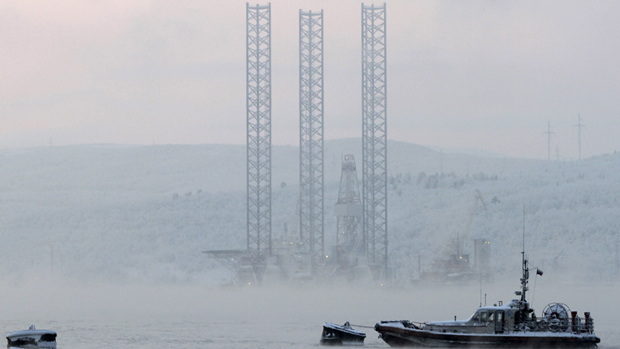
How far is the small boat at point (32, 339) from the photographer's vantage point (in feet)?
199

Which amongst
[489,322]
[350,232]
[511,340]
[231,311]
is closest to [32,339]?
[489,322]

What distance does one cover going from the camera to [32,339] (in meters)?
61.0

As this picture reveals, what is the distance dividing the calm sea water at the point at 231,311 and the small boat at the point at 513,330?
19.0ft

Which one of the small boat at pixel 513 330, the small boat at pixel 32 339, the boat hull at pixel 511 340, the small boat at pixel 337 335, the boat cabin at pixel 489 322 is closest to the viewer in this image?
the boat hull at pixel 511 340

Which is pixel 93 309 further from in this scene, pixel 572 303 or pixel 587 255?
pixel 587 255

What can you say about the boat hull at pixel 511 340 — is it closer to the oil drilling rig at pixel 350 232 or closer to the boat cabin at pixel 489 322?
the boat cabin at pixel 489 322

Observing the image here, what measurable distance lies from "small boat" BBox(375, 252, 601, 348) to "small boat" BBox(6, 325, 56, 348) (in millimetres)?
19908

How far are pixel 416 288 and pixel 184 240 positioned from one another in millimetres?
78139

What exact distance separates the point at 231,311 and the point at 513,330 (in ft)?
130

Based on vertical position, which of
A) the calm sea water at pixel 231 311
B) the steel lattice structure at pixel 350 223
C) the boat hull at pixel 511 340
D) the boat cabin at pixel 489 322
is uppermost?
the steel lattice structure at pixel 350 223

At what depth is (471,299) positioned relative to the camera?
11200 centimetres

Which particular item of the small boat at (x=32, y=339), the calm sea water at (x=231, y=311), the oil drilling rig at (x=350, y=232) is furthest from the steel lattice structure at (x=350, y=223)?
the small boat at (x=32, y=339)

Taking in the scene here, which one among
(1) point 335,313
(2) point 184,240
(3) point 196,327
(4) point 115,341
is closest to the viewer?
(4) point 115,341

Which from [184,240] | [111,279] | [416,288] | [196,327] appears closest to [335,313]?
[196,327]
